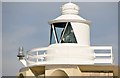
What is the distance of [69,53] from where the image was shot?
1109 centimetres

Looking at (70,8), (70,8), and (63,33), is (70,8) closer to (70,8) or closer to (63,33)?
(70,8)

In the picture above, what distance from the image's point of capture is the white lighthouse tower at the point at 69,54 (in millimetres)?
11000

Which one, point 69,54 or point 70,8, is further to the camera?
point 70,8

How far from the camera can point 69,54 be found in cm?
1108

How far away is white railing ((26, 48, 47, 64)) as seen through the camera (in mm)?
11312

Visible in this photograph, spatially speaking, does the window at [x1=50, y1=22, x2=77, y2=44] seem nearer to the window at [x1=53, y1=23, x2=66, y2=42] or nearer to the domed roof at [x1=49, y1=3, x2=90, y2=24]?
A: the window at [x1=53, y1=23, x2=66, y2=42]

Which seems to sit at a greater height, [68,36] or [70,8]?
[70,8]

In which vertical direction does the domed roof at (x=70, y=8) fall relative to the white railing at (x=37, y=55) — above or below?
above

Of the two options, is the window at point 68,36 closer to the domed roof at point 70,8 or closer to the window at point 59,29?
the window at point 59,29

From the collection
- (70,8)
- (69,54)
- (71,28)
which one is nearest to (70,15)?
(70,8)

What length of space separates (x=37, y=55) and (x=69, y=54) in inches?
39.7

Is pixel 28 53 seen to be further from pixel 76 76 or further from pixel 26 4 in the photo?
pixel 26 4

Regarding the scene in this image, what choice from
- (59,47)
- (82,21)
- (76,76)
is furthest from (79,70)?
(82,21)

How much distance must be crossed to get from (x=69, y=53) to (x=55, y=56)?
455mm
